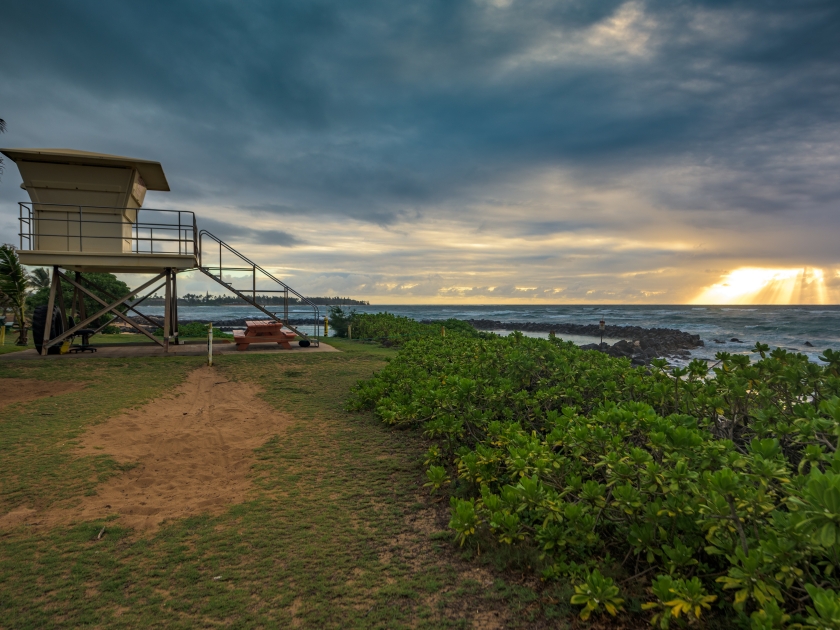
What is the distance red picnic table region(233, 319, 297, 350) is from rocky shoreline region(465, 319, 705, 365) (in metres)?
11.2

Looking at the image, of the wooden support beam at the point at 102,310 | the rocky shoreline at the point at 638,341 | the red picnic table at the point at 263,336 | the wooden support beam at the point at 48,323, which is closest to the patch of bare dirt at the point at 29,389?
the wooden support beam at the point at 102,310

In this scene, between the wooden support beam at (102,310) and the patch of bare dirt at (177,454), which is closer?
the patch of bare dirt at (177,454)

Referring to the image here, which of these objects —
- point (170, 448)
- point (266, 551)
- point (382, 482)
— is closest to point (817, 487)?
point (266, 551)

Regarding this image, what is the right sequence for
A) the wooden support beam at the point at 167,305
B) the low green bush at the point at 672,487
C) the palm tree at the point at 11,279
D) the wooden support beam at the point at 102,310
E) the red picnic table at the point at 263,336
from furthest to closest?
the palm tree at the point at 11,279
the red picnic table at the point at 263,336
the wooden support beam at the point at 167,305
the wooden support beam at the point at 102,310
the low green bush at the point at 672,487

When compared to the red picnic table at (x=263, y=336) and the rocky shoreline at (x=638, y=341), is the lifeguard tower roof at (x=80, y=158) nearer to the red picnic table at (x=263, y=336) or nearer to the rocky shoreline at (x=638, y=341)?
the red picnic table at (x=263, y=336)

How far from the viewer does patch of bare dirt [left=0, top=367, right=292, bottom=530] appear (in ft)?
14.3

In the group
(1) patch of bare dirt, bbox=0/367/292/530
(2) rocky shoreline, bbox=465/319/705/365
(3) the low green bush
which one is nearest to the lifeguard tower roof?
(1) patch of bare dirt, bbox=0/367/292/530

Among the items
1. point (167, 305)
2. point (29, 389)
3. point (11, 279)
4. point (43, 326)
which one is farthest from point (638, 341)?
point (11, 279)

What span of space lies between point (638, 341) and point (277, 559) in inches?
1075

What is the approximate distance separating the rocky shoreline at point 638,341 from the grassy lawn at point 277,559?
1258 cm

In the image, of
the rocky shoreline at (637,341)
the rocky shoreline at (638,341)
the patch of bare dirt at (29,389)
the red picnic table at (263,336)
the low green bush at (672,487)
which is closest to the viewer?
the low green bush at (672,487)

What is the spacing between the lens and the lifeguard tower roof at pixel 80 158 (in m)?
12.4

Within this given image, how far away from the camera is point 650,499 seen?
3.01 meters

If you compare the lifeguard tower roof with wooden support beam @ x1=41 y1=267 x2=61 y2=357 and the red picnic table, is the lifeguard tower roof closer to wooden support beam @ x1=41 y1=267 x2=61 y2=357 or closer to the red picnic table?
wooden support beam @ x1=41 y1=267 x2=61 y2=357
